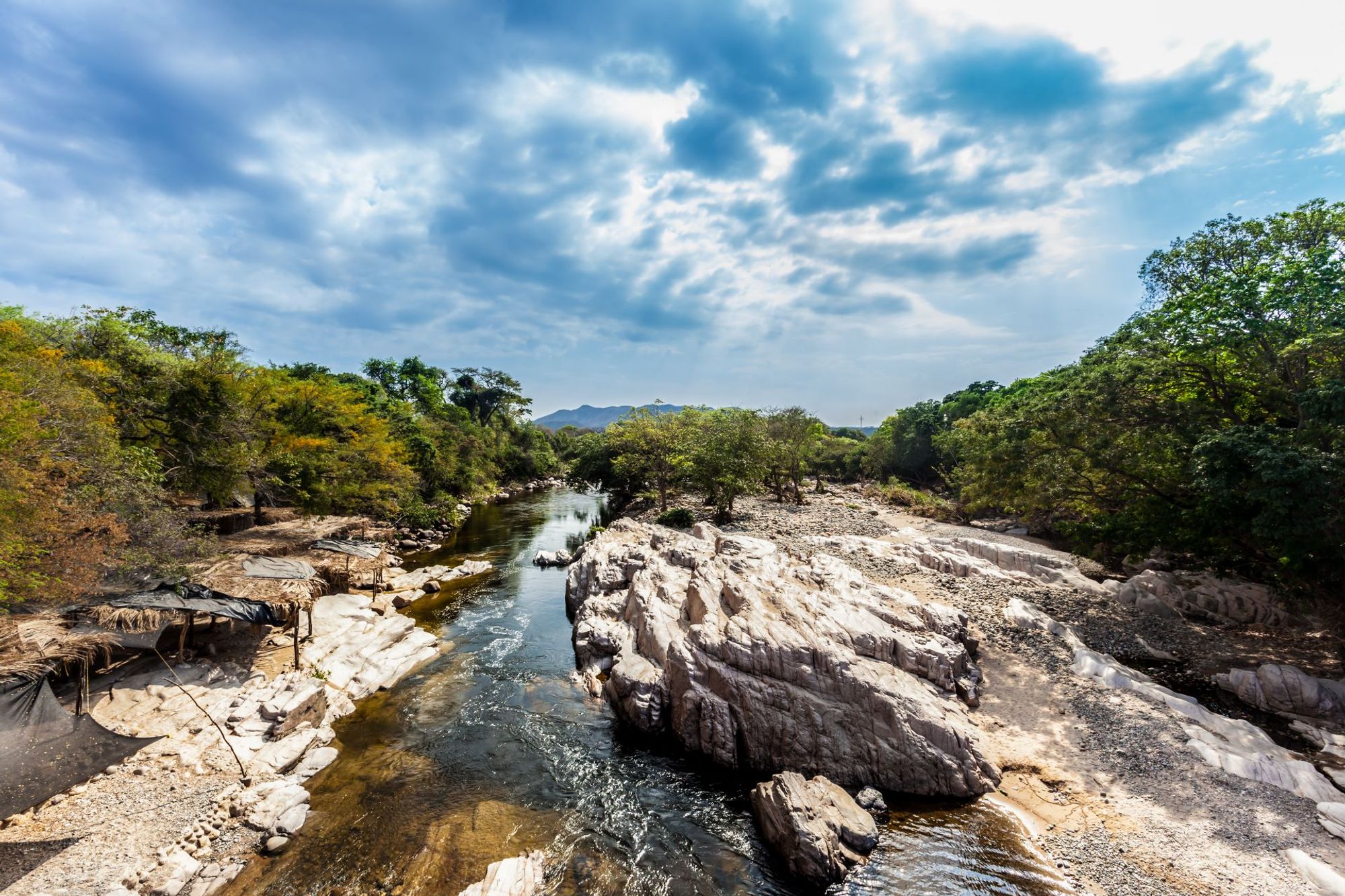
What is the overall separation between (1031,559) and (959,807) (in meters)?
17.0

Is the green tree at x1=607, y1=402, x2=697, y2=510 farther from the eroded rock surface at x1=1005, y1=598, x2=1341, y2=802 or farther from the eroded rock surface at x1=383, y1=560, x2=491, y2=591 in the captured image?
the eroded rock surface at x1=1005, y1=598, x2=1341, y2=802

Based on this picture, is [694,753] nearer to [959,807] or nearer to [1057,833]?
[959,807]

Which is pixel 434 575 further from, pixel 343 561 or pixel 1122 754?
pixel 1122 754

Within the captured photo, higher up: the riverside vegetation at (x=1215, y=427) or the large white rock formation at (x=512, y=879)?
the riverside vegetation at (x=1215, y=427)

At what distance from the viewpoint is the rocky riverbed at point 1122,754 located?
28.6 ft

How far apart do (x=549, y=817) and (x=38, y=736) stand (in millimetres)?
10107

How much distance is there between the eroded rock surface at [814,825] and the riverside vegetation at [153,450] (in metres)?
16.6

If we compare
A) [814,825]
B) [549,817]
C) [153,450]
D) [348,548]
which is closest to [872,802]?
[814,825]

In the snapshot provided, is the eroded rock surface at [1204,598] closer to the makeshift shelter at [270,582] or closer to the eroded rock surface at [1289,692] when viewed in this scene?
the eroded rock surface at [1289,692]

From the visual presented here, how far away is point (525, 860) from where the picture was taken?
928 cm

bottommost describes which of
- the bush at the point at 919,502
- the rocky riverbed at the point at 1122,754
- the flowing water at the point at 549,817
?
the flowing water at the point at 549,817

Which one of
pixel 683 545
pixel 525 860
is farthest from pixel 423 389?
pixel 525 860

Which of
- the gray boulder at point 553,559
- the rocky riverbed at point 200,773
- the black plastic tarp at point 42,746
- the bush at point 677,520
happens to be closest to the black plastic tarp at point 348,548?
the rocky riverbed at point 200,773

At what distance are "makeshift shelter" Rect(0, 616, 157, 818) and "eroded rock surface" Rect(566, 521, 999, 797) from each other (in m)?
11.2
